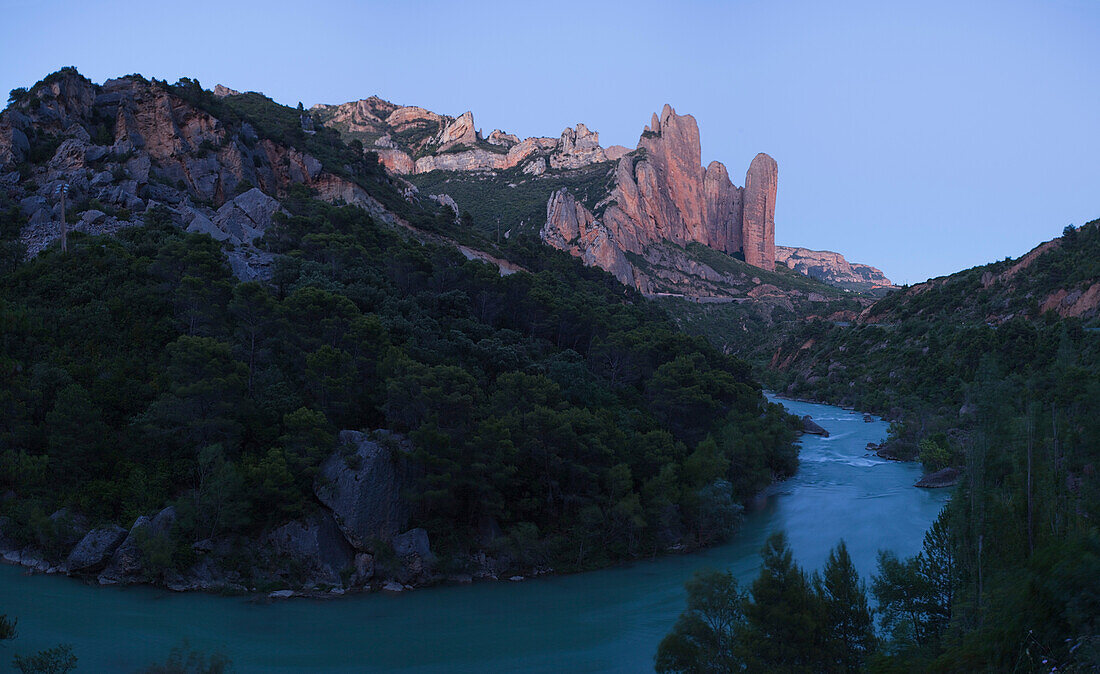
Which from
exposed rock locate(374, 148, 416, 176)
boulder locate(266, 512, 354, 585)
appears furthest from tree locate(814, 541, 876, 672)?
exposed rock locate(374, 148, 416, 176)

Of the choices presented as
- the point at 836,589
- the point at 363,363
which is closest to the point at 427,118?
the point at 363,363

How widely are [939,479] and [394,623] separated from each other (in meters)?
30.5

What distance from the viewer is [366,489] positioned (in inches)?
881

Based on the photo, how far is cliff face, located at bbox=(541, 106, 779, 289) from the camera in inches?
4065

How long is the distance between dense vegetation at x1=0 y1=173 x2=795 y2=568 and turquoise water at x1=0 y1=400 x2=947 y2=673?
1.82 metres

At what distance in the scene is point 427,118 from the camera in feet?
523

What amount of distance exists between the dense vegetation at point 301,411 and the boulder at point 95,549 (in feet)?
2.46

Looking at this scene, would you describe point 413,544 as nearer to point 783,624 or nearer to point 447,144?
point 783,624

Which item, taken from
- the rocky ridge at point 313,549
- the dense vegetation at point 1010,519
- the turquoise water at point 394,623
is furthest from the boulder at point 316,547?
the dense vegetation at point 1010,519

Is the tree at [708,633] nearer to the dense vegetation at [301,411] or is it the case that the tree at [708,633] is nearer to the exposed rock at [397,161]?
the dense vegetation at [301,411]

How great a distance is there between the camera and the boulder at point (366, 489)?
2212 cm

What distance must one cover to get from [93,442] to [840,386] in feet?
215

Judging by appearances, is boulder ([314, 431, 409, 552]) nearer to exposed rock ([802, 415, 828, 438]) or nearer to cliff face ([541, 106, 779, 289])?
exposed rock ([802, 415, 828, 438])

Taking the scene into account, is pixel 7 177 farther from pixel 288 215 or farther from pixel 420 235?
pixel 420 235
